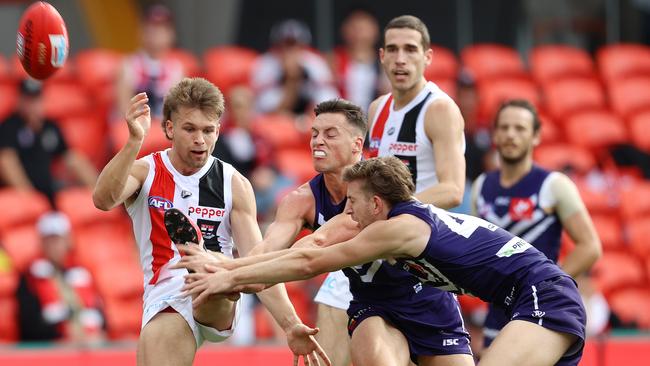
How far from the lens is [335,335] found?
300 inches

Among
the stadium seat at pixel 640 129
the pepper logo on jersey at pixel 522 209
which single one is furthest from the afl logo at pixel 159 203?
the stadium seat at pixel 640 129

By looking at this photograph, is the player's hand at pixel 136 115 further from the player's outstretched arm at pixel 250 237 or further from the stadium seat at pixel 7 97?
the stadium seat at pixel 7 97

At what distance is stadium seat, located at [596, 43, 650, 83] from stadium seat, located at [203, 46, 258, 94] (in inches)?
178

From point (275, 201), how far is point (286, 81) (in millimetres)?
2143

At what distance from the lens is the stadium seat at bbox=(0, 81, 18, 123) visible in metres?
13.0

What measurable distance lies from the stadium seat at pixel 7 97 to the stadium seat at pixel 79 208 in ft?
4.87

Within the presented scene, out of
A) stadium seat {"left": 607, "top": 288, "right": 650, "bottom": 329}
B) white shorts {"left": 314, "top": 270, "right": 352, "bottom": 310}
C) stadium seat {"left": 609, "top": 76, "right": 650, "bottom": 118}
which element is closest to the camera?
white shorts {"left": 314, "top": 270, "right": 352, "bottom": 310}

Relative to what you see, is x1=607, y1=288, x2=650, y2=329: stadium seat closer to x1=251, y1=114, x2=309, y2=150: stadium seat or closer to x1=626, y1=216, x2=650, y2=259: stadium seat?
x1=626, y1=216, x2=650, y2=259: stadium seat

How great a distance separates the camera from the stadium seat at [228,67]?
14062 mm

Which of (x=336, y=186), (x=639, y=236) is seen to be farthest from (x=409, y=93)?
(x=639, y=236)

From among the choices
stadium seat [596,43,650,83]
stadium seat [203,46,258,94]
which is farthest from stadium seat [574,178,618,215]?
stadium seat [203,46,258,94]

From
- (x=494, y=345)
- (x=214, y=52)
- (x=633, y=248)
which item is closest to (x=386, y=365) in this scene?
(x=494, y=345)

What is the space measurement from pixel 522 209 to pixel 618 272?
4327 millimetres

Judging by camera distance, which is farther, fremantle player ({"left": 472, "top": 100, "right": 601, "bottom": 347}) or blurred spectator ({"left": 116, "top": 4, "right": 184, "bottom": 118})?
blurred spectator ({"left": 116, "top": 4, "right": 184, "bottom": 118})
